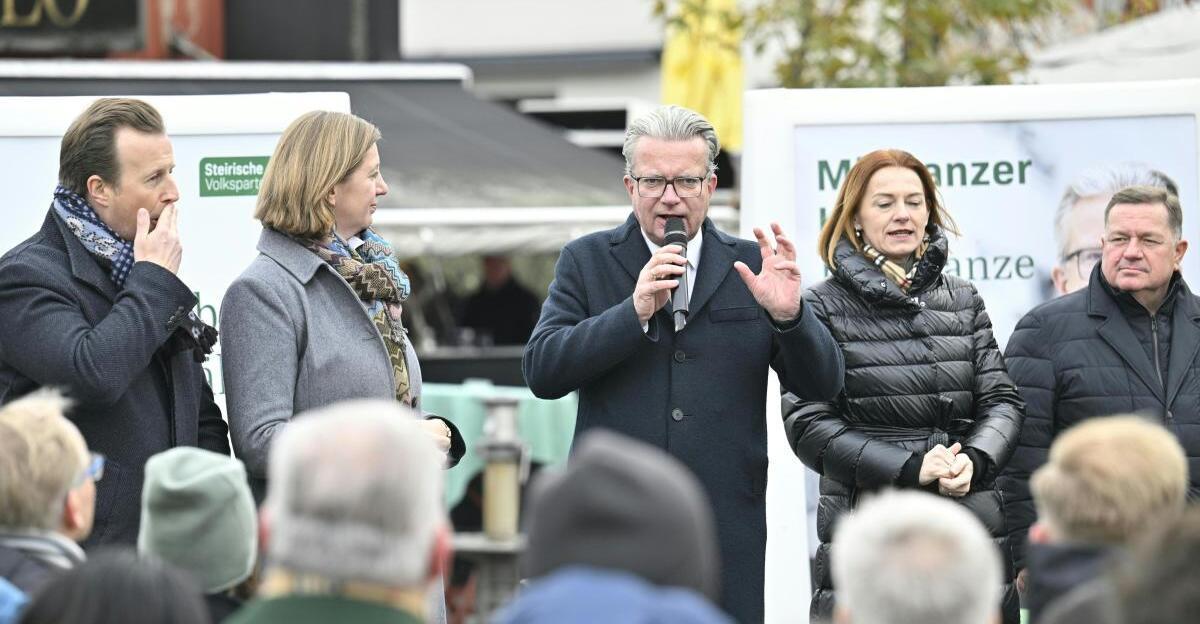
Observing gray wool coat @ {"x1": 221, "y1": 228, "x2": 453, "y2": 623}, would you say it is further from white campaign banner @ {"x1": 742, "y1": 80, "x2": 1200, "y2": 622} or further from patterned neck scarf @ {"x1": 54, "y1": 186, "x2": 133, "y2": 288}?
white campaign banner @ {"x1": 742, "y1": 80, "x2": 1200, "y2": 622}

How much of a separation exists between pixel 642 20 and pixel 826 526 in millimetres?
20901

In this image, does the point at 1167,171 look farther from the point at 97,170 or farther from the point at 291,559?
the point at 291,559

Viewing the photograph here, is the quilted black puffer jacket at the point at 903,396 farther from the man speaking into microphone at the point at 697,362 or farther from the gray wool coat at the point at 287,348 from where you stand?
the gray wool coat at the point at 287,348

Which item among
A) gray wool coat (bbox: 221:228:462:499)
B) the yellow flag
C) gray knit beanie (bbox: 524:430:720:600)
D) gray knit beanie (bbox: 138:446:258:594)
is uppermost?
the yellow flag

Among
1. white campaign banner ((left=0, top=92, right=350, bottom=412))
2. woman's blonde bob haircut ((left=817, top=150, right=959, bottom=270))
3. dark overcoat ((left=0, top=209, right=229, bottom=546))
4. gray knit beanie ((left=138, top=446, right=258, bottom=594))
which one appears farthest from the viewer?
white campaign banner ((left=0, top=92, right=350, bottom=412))

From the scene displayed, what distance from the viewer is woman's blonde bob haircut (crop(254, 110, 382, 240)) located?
4.69 meters

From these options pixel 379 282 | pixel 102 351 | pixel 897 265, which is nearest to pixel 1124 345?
pixel 897 265

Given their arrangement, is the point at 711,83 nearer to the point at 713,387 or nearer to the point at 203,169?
the point at 203,169

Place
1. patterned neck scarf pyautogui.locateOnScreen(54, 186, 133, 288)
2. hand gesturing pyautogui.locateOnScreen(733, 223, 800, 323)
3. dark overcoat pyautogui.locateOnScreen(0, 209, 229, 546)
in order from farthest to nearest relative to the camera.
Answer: hand gesturing pyautogui.locateOnScreen(733, 223, 800, 323) → patterned neck scarf pyautogui.locateOnScreen(54, 186, 133, 288) → dark overcoat pyautogui.locateOnScreen(0, 209, 229, 546)

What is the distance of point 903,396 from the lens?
4973 mm

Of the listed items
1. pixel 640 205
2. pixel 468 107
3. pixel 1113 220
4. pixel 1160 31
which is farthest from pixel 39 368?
pixel 468 107

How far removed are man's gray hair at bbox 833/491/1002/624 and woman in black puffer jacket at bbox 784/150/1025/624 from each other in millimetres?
1935

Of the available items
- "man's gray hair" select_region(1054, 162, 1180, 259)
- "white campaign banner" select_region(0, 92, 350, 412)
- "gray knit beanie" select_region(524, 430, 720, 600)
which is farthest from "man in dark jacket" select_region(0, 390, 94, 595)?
"man's gray hair" select_region(1054, 162, 1180, 259)

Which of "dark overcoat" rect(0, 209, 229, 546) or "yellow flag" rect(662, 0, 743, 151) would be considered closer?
"dark overcoat" rect(0, 209, 229, 546)
